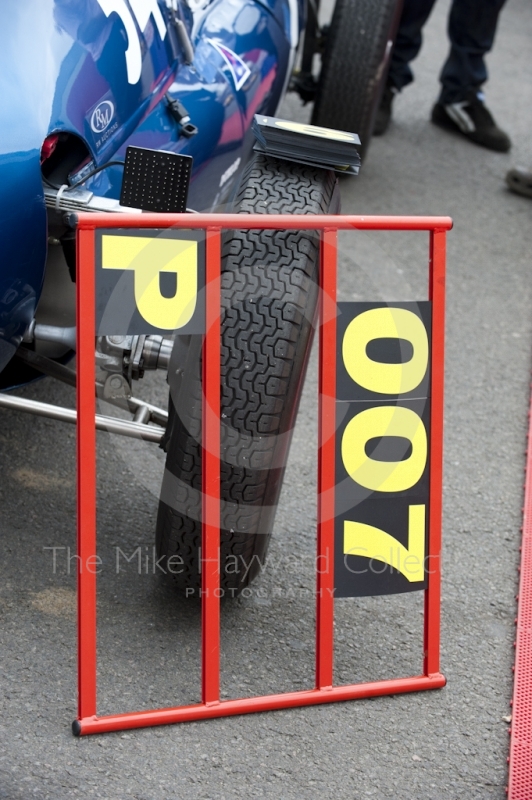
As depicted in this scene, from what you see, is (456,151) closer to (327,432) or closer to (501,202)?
(501,202)

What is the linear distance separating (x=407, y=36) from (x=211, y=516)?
4.08 meters

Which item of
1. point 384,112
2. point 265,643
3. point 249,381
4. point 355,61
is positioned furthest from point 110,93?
point 384,112

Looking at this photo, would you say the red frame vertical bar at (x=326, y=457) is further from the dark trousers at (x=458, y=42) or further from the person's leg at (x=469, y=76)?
the person's leg at (x=469, y=76)

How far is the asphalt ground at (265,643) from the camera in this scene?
191cm

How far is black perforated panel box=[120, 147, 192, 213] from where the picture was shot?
203 cm

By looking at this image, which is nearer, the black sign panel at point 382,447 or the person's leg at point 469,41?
the black sign panel at point 382,447

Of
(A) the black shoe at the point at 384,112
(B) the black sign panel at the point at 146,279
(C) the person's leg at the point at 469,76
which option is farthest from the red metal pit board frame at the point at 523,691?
(C) the person's leg at the point at 469,76

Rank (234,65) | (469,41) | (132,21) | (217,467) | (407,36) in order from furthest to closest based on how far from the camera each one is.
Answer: (469,41) → (407,36) → (234,65) → (132,21) → (217,467)

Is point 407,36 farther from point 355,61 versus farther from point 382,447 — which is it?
point 382,447

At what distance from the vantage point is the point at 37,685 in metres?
2.05

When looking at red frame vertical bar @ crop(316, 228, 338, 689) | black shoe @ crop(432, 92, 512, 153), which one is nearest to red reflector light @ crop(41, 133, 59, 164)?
red frame vertical bar @ crop(316, 228, 338, 689)

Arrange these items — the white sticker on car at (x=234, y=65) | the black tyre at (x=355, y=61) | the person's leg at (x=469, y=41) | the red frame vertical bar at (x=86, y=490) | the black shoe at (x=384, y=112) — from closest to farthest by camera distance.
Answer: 1. the red frame vertical bar at (x=86, y=490)
2. the white sticker on car at (x=234, y=65)
3. the black tyre at (x=355, y=61)
4. the person's leg at (x=469, y=41)
5. the black shoe at (x=384, y=112)

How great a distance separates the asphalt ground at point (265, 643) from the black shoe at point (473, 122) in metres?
2.68

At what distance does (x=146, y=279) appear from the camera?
185 cm
